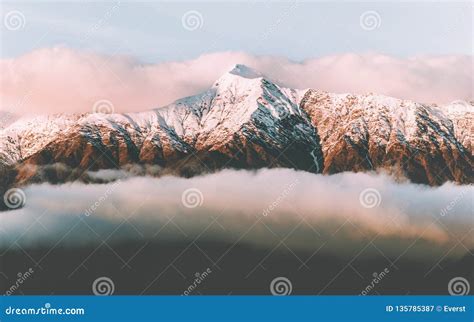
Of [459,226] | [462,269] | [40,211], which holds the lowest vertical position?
[462,269]

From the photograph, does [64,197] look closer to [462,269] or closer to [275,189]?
[275,189]

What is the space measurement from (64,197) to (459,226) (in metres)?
101

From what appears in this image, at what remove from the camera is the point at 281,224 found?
7781 inches

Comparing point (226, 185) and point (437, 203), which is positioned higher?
point (226, 185)

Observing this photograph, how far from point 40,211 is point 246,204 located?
5380 centimetres

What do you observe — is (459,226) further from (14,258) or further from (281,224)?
(14,258)
